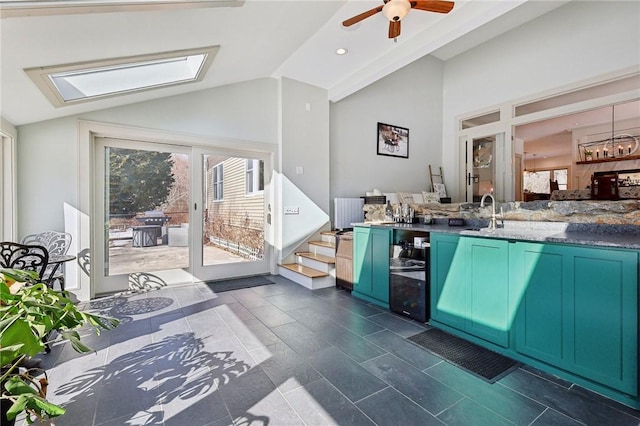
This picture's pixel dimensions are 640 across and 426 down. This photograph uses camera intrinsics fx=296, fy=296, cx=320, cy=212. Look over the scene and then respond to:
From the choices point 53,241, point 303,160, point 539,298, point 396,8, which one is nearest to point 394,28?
point 396,8

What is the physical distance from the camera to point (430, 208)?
4027 mm

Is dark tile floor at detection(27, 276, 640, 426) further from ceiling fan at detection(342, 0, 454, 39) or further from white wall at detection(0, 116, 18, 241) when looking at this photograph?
ceiling fan at detection(342, 0, 454, 39)

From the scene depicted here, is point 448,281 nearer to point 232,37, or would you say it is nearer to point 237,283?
point 237,283

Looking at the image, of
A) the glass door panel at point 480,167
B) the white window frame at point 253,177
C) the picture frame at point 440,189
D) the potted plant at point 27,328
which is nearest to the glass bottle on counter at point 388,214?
the white window frame at point 253,177

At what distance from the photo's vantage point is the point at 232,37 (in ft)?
10.3

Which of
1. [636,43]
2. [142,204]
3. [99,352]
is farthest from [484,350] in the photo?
[636,43]

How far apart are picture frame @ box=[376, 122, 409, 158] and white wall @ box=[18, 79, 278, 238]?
7.78ft

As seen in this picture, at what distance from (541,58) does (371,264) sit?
17.2 feet

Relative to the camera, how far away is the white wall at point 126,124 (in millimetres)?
3375

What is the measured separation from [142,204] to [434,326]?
13.1ft

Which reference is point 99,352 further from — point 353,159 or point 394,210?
point 353,159

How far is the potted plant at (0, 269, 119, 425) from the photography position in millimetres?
677

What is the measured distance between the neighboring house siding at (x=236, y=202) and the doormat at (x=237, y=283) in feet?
2.86

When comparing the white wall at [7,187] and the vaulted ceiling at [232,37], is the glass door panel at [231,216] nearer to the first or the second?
the vaulted ceiling at [232,37]
